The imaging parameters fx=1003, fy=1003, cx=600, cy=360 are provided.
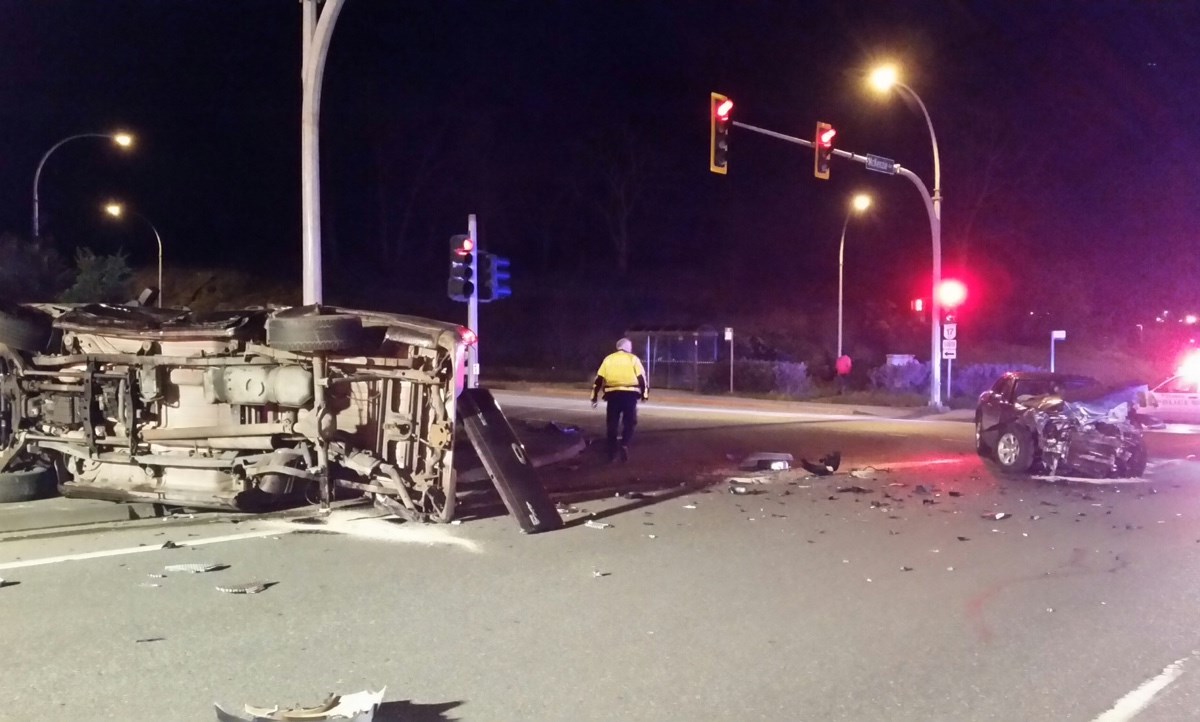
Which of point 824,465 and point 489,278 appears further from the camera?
point 489,278

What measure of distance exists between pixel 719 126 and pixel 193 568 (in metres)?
13.2

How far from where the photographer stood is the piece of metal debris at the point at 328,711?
14.3 ft

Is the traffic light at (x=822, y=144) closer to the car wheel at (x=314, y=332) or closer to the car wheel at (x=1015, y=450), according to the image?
the car wheel at (x=1015, y=450)

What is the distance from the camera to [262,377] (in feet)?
30.1

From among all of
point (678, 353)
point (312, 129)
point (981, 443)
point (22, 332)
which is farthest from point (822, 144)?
point (678, 353)

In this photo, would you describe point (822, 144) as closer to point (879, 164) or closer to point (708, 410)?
point (879, 164)

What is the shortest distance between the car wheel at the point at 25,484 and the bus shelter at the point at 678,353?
27064mm

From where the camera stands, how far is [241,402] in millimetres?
9266

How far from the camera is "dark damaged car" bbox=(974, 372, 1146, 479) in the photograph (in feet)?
43.1

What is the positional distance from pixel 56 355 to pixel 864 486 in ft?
30.0

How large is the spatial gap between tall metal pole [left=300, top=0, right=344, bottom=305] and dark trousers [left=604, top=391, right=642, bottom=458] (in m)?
4.42

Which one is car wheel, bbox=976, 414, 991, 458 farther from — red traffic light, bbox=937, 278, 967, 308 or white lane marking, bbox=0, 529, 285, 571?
red traffic light, bbox=937, 278, 967, 308

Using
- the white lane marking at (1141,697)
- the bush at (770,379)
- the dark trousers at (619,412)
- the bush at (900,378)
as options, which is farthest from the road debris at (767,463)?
the bush at (900,378)

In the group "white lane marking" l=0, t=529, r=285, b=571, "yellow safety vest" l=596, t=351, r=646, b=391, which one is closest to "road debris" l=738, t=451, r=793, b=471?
"yellow safety vest" l=596, t=351, r=646, b=391
